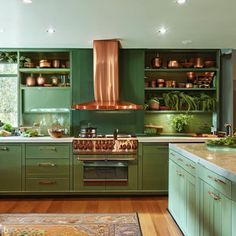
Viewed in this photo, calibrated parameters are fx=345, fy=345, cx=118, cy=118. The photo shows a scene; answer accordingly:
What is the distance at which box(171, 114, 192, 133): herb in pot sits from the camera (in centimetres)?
610

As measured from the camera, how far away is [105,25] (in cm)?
452

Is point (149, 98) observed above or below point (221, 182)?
above

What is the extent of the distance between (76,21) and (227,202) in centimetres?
293

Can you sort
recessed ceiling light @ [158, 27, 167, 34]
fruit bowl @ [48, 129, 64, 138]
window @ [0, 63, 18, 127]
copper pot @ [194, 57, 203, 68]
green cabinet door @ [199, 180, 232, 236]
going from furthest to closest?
window @ [0, 63, 18, 127] → copper pot @ [194, 57, 203, 68] → fruit bowl @ [48, 129, 64, 138] → recessed ceiling light @ [158, 27, 167, 34] → green cabinet door @ [199, 180, 232, 236]

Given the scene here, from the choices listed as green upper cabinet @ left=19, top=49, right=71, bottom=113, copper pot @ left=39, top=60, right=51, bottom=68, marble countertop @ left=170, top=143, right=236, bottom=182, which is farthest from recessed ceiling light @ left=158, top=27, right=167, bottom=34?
copper pot @ left=39, top=60, right=51, bottom=68

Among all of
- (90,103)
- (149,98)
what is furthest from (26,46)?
(149,98)

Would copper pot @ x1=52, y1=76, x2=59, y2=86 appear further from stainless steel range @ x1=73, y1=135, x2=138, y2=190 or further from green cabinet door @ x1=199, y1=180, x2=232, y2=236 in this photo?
green cabinet door @ x1=199, y1=180, x2=232, y2=236

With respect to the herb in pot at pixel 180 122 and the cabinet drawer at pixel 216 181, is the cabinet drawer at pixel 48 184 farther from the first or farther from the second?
the cabinet drawer at pixel 216 181

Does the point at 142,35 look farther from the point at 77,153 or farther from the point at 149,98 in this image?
the point at 77,153

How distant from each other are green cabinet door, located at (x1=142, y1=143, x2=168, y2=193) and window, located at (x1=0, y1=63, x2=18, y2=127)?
248 cm

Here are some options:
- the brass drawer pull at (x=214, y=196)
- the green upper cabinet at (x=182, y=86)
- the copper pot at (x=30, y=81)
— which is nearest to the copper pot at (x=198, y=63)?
the green upper cabinet at (x=182, y=86)

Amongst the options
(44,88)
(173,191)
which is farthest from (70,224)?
(44,88)

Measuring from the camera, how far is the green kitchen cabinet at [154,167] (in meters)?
5.43

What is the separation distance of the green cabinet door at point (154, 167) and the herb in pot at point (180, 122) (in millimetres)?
794
